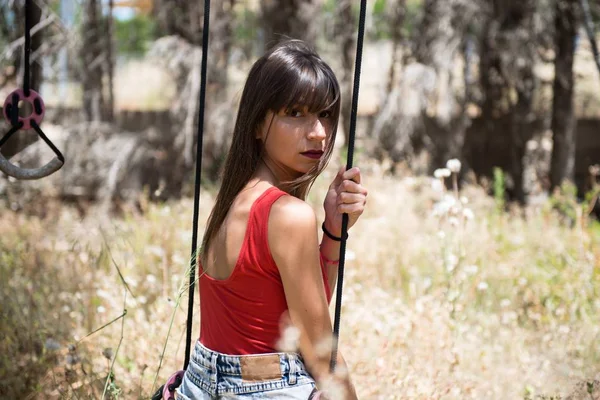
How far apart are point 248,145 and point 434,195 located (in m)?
4.69

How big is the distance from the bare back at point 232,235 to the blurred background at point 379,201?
13.2 inches

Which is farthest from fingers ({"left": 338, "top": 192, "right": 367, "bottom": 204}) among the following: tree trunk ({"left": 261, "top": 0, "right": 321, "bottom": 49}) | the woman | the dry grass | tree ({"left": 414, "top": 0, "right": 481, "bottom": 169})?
tree ({"left": 414, "top": 0, "right": 481, "bottom": 169})

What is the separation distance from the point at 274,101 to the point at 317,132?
130 mm

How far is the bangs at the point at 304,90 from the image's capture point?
174 centimetres

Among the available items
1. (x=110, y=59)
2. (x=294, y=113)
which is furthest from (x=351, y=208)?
(x=110, y=59)

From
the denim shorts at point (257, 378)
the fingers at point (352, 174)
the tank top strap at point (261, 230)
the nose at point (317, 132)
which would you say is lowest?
the denim shorts at point (257, 378)

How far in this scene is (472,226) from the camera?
5.02 meters

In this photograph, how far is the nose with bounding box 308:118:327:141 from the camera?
1.77m

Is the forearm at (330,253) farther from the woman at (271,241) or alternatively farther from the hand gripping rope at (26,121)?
the hand gripping rope at (26,121)

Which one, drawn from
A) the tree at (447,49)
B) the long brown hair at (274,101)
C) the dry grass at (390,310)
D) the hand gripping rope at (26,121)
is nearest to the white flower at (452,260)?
the dry grass at (390,310)

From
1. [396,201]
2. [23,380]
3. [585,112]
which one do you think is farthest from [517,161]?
[23,380]

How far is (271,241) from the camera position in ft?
5.35

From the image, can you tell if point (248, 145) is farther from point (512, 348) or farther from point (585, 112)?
point (585, 112)

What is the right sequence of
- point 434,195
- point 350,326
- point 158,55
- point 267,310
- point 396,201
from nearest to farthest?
1. point 267,310
2. point 350,326
3. point 396,201
4. point 434,195
5. point 158,55
